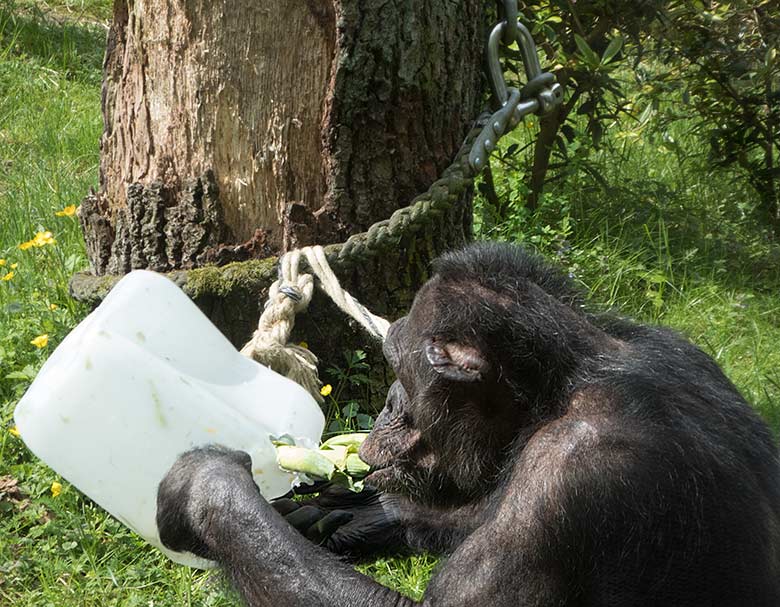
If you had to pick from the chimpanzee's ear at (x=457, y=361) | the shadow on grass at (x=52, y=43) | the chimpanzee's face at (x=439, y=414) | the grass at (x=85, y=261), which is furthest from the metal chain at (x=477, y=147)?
A: the shadow on grass at (x=52, y=43)

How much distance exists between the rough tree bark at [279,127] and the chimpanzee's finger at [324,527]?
0.94 metres

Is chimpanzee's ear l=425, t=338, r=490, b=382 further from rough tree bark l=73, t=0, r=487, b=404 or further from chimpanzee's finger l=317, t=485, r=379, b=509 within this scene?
rough tree bark l=73, t=0, r=487, b=404

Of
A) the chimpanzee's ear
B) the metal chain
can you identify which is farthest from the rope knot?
the chimpanzee's ear

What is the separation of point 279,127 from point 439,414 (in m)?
1.39

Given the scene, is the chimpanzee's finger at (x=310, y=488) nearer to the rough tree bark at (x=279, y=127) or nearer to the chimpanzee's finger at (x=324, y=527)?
the chimpanzee's finger at (x=324, y=527)

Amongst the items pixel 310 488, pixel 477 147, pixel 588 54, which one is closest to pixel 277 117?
pixel 477 147

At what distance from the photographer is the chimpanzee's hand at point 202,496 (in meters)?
2.78

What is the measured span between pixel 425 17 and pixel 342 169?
1.95 ft

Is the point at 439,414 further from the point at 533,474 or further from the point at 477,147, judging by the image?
the point at 477,147

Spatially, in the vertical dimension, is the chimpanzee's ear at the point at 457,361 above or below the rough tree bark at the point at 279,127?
below

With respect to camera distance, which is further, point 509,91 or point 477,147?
point 509,91

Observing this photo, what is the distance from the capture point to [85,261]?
503cm

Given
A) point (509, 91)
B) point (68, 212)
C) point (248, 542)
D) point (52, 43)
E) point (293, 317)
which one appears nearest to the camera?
point (248, 542)

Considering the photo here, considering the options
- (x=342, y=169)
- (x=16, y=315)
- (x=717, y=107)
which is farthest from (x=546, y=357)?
(x=717, y=107)
